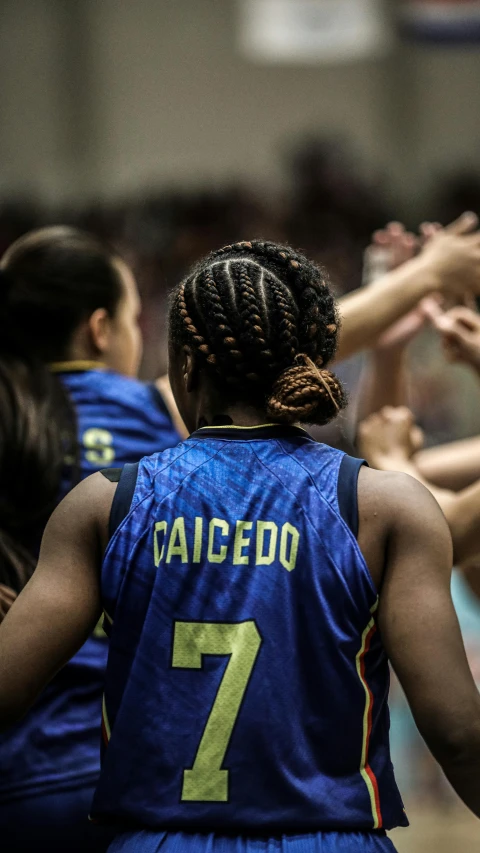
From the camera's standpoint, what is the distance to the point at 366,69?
7016 mm

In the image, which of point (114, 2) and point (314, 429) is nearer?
point (314, 429)

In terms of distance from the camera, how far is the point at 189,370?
1.34m

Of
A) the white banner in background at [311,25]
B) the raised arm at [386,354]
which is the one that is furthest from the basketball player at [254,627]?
the white banner in background at [311,25]

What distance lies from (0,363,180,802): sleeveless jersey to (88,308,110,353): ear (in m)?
0.08

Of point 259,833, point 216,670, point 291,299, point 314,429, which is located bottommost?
point 314,429

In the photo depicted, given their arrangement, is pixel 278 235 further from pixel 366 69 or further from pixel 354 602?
pixel 354 602

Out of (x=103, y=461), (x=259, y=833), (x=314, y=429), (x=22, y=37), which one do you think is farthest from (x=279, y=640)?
(x=22, y=37)

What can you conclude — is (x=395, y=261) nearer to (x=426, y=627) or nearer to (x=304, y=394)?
(x=304, y=394)

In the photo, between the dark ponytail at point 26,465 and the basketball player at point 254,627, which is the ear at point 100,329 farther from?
the basketball player at point 254,627

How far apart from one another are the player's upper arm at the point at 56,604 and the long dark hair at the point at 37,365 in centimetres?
45

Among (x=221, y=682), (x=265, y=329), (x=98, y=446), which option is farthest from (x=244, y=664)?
(x=98, y=446)

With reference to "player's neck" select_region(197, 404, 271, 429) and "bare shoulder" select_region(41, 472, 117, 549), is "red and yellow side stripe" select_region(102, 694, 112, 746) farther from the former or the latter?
"player's neck" select_region(197, 404, 271, 429)

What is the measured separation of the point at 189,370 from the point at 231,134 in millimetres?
Answer: 5894

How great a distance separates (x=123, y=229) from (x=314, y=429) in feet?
8.69
